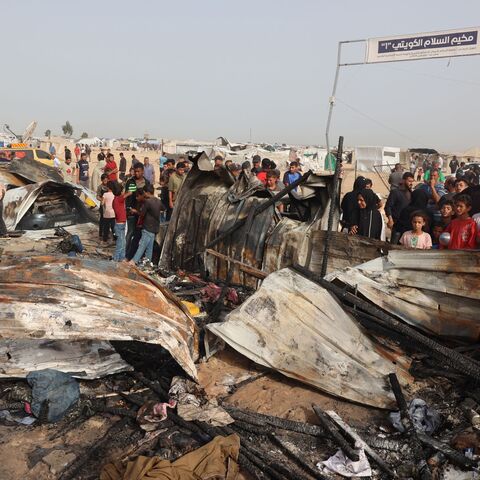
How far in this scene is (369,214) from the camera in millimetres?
6980

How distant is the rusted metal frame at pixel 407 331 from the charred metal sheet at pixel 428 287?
156 mm

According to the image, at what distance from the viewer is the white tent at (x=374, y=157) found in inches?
1081

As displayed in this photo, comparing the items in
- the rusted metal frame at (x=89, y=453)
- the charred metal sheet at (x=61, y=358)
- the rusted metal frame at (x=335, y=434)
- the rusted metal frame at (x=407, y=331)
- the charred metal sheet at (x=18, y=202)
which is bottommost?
the rusted metal frame at (x=89, y=453)

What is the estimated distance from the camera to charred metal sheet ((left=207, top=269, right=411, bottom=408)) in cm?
434

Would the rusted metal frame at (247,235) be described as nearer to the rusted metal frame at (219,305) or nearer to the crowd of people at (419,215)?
the rusted metal frame at (219,305)

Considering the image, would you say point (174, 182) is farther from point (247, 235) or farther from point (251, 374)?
point (251, 374)

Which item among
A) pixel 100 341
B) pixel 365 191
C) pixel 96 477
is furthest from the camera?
pixel 365 191

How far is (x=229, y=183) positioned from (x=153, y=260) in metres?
2.02

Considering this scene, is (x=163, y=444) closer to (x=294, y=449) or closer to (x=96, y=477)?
(x=96, y=477)

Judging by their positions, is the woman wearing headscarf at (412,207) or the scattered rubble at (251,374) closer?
the scattered rubble at (251,374)

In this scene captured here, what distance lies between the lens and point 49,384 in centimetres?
411

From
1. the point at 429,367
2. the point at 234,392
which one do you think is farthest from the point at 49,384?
the point at 429,367

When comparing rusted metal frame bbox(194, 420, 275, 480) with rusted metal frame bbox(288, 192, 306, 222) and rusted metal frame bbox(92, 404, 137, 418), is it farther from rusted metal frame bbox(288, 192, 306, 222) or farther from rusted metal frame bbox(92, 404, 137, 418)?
rusted metal frame bbox(288, 192, 306, 222)

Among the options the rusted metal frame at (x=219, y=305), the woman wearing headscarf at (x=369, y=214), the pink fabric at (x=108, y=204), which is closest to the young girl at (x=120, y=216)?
the pink fabric at (x=108, y=204)
